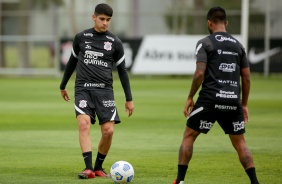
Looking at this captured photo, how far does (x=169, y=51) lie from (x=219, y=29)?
29450 millimetres

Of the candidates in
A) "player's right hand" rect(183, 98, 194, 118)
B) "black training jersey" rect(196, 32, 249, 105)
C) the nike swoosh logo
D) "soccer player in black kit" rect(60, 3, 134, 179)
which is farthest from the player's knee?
the nike swoosh logo

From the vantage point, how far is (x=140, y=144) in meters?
14.8

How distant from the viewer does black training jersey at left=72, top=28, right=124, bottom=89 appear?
10945mm

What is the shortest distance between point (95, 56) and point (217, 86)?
2224 millimetres

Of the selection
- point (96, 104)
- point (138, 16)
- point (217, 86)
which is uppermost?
point (217, 86)

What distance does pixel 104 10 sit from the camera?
10727 mm

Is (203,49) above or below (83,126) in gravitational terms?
above

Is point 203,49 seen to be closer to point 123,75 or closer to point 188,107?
point 188,107

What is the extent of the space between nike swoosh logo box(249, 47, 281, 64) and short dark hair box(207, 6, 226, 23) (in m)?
30.6

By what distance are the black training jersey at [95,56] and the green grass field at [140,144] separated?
4.31 ft

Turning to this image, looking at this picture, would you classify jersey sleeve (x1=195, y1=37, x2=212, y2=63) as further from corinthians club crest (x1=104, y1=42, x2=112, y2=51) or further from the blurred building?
the blurred building

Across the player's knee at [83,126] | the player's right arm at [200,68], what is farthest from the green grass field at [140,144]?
the player's right arm at [200,68]

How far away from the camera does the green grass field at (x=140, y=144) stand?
11086mm

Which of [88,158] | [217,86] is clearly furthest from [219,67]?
[88,158]
